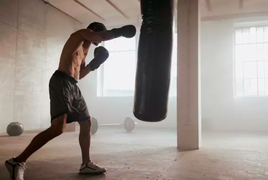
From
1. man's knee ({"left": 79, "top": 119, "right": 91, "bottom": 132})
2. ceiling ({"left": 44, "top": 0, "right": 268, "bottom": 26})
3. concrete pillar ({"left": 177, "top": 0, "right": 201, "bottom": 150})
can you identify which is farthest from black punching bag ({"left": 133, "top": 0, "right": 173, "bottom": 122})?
ceiling ({"left": 44, "top": 0, "right": 268, "bottom": 26})

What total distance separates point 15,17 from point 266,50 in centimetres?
641

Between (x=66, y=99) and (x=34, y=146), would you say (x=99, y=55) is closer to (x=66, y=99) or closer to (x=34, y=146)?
(x=66, y=99)

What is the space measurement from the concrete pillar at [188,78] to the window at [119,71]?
453cm

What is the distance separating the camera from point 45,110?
6.95 meters

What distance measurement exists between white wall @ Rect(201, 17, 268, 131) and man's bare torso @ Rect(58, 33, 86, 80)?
5678mm

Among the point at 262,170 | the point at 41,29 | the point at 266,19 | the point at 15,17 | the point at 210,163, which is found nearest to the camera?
the point at 262,170

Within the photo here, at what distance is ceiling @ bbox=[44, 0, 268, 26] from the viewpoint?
633cm

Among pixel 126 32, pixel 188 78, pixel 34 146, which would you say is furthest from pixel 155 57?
pixel 188 78

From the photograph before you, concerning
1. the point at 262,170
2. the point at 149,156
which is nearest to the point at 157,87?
the point at 262,170

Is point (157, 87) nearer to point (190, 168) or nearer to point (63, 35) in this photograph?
point (190, 168)

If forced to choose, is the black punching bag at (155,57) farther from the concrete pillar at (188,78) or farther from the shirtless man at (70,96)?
the concrete pillar at (188,78)

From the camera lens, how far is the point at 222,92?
746cm

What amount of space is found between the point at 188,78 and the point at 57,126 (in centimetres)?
234

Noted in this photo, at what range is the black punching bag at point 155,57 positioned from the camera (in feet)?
5.25
